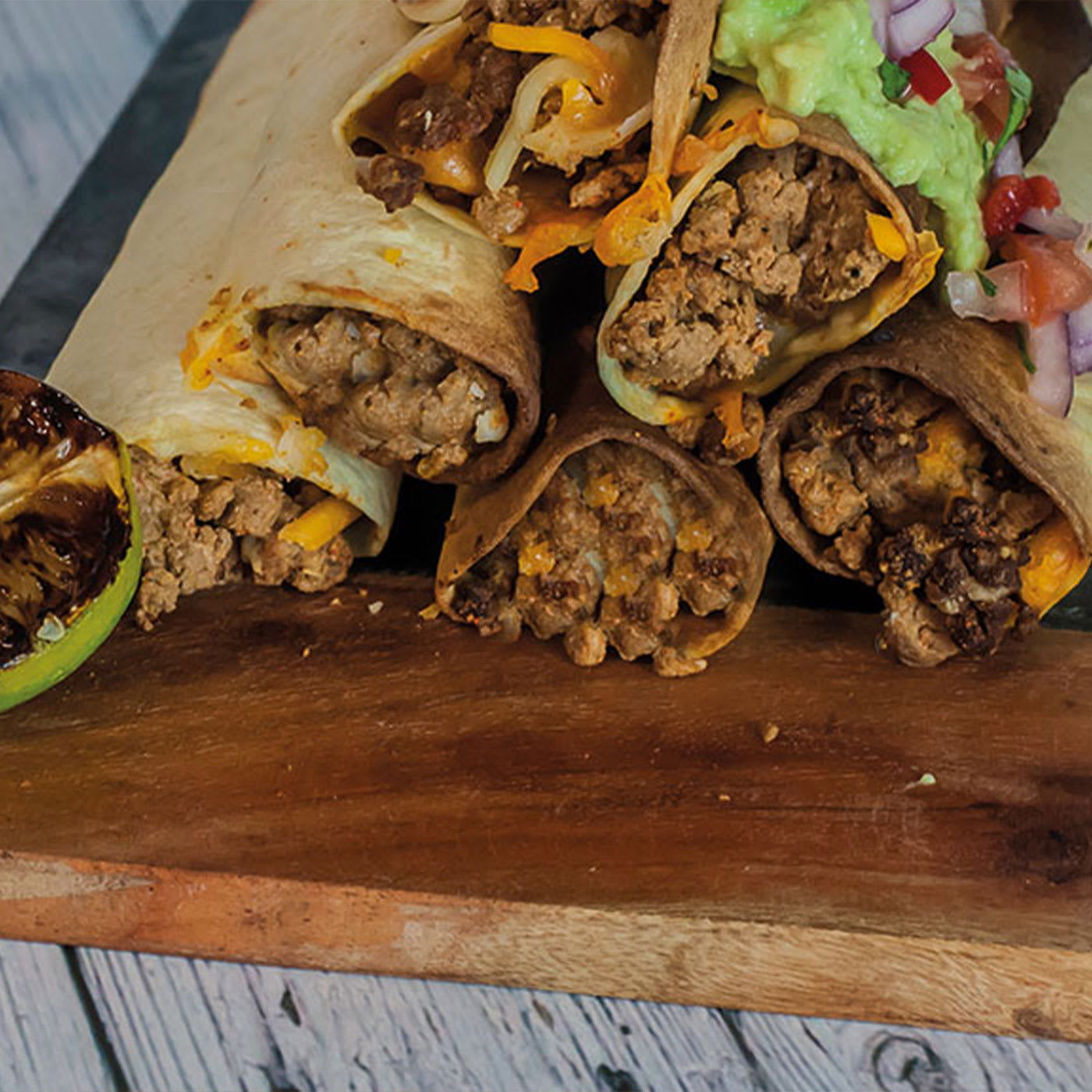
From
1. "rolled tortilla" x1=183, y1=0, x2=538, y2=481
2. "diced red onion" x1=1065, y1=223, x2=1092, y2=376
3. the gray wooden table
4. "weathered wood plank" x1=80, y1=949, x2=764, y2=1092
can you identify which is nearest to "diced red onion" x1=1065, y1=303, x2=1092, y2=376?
"diced red onion" x1=1065, y1=223, x2=1092, y2=376

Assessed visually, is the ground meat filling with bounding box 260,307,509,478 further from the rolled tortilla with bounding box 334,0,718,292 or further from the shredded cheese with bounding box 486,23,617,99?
the shredded cheese with bounding box 486,23,617,99

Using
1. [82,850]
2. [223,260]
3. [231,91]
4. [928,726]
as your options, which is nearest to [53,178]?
[231,91]

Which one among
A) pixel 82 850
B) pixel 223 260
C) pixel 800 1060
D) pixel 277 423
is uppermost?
pixel 223 260

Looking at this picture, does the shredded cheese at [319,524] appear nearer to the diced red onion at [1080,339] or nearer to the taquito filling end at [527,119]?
the taquito filling end at [527,119]

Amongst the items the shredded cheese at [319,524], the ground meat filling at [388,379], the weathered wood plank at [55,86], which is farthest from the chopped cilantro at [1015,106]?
the weathered wood plank at [55,86]

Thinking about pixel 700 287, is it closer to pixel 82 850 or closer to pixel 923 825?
pixel 923 825

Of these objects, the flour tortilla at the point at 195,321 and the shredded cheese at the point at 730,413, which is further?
the flour tortilla at the point at 195,321
